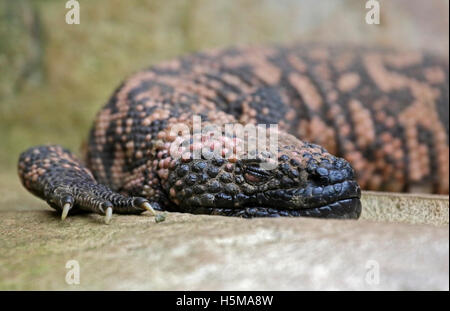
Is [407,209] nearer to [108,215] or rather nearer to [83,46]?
[108,215]

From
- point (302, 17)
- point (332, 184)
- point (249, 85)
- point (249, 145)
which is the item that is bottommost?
point (332, 184)

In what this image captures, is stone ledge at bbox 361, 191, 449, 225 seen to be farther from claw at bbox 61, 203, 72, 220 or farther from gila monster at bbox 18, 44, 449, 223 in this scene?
claw at bbox 61, 203, 72, 220

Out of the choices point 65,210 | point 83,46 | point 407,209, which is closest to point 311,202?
point 407,209

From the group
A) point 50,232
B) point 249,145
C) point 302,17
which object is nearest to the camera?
point 50,232

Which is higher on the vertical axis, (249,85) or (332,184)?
(249,85)

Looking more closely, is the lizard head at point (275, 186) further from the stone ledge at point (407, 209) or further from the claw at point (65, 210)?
the claw at point (65, 210)

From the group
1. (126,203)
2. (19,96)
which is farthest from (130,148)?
(19,96)

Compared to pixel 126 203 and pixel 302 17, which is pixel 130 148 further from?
pixel 302 17
